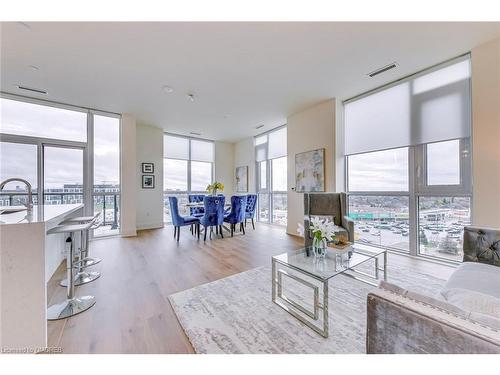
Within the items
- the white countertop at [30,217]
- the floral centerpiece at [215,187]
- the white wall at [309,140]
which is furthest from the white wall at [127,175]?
the white wall at [309,140]

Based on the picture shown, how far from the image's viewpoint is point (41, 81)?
322 cm

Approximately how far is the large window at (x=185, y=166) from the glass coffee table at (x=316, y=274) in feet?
14.3

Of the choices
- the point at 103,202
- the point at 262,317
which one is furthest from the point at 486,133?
the point at 103,202

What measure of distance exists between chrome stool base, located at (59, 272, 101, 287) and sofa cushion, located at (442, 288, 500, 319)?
3.45m

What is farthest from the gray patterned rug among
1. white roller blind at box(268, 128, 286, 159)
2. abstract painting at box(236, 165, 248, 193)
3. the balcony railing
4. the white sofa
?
abstract painting at box(236, 165, 248, 193)

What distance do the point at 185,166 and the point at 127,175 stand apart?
2.15 metres

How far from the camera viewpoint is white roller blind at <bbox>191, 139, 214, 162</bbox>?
22.4 feet

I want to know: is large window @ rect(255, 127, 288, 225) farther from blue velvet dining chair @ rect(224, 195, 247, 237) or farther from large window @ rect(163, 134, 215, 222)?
large window @ rect(163, 134, 215, 222)

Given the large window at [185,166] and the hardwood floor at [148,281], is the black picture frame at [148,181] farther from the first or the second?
the hardwood floor at [148,281]

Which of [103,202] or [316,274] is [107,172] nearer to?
[103,202]

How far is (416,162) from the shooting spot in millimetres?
3148

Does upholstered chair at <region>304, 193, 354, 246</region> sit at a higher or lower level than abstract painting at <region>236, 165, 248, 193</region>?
lower

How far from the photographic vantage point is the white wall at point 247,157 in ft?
22.1
